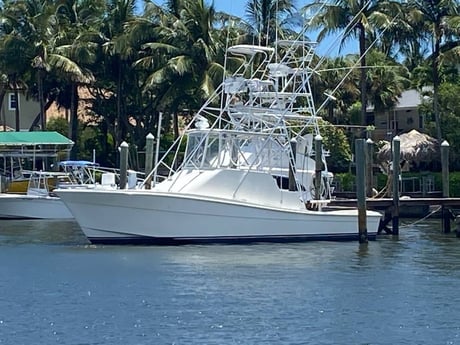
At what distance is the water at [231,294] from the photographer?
20.5 m

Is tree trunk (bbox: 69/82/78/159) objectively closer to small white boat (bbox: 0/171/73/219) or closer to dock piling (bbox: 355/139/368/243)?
small white boat (bbox: 0/171/73/219)

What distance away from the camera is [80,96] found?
71188 mm

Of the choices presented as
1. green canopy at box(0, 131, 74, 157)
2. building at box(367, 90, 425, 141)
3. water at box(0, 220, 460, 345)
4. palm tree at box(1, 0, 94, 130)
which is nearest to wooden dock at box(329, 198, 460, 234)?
water at box(0, 220, 460, 345)

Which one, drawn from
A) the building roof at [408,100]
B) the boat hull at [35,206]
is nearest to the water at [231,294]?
the boat hull at [35,206]

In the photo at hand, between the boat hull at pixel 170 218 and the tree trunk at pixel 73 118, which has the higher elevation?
the tree trunk at pixel 73 118

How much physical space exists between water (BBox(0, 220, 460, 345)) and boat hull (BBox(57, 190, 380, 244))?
52cm

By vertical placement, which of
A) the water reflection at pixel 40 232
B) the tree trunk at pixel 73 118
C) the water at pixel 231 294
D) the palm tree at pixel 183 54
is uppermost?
the palm tree at pixel 183 54

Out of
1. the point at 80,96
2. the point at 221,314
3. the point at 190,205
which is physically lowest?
the point at 221,314

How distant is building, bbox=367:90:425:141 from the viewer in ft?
225

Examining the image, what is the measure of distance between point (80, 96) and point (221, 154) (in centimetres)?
3809

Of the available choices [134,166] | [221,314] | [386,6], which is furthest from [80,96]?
[221,314]

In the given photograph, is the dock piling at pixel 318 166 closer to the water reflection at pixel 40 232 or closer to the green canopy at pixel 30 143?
the water reflection at pixel 40 232

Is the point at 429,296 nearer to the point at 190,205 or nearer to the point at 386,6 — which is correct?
the point at 190,205

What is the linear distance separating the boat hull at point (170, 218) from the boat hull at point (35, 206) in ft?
48.1
